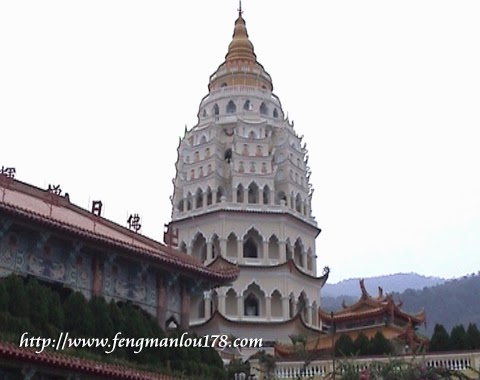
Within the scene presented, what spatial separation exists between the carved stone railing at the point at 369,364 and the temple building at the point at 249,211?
471 inches

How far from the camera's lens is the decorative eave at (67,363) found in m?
17.8

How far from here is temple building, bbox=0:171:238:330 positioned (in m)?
22.6

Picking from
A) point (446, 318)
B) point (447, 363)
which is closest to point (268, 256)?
point (447, 363)

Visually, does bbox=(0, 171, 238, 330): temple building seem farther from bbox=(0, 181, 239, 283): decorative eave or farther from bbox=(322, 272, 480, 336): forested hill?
bbox=(322, 272, 480, 336): forested hill

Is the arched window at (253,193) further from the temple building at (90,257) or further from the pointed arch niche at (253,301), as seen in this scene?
the temple building at (90,257)

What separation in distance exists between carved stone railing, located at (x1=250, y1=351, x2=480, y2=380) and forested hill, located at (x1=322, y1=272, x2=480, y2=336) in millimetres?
68151

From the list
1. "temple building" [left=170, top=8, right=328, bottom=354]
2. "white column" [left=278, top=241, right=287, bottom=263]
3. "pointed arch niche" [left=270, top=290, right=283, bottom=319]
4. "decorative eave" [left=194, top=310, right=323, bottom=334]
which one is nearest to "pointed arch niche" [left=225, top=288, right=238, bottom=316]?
"temple building" [left=170, top=8, right=328, bottom=354]

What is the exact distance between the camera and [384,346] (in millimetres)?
30562

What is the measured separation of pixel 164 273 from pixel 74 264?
3.79 metres

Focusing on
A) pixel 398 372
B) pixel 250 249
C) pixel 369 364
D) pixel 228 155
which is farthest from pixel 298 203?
pixel 398 372

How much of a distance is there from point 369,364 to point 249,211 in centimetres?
1871

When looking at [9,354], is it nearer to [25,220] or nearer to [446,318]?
[25,220]

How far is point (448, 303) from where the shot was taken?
10700 centimetres

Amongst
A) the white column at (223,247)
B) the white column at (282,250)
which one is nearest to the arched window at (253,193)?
the white column at (282,250)
